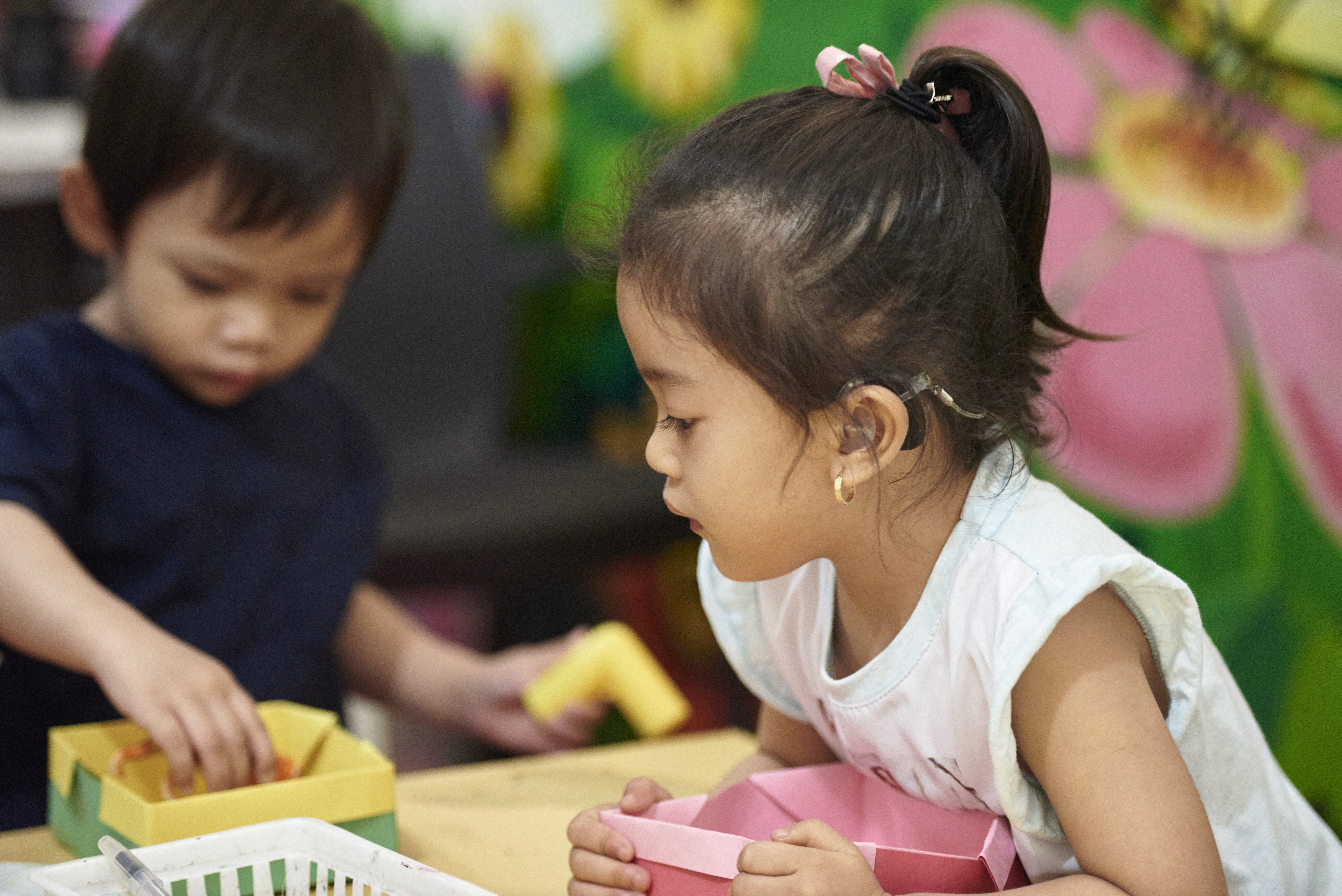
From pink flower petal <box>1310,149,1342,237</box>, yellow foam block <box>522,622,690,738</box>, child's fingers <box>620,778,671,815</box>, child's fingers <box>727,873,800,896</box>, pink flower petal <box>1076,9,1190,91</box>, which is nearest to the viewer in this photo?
child's fingers <box>727,873,800,896</box>

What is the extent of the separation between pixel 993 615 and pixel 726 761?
0.33 meters

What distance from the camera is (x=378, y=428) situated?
160cm

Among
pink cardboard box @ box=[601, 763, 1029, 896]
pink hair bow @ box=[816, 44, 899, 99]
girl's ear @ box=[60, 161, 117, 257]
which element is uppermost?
pink hair bow @ box=[816, 44, 899, 99]

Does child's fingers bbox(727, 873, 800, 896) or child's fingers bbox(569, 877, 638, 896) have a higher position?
child's fingers bbox(727, 873, 800, 896)

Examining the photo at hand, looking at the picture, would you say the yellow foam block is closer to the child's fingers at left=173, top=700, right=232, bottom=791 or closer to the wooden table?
the wooden table

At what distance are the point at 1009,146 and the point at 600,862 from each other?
37cm

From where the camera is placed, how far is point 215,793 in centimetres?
62

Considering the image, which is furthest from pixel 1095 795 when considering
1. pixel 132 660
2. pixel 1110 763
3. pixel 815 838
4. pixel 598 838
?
A: pixel 132 660

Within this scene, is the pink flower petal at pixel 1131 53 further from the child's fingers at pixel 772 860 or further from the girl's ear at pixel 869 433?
the child's fingers at pixel 772 860

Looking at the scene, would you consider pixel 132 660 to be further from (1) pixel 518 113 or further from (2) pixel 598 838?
(1) pixel 518 113

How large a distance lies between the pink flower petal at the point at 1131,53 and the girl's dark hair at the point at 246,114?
620mm

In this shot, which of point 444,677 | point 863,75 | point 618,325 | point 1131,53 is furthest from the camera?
point 618,325

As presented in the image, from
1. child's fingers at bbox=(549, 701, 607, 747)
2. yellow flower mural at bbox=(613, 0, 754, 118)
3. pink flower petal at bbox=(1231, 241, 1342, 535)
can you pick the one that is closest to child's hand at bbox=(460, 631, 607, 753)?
child's fingers at bbox=(549, 701, 607, 747)

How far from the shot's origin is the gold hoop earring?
569 mm
